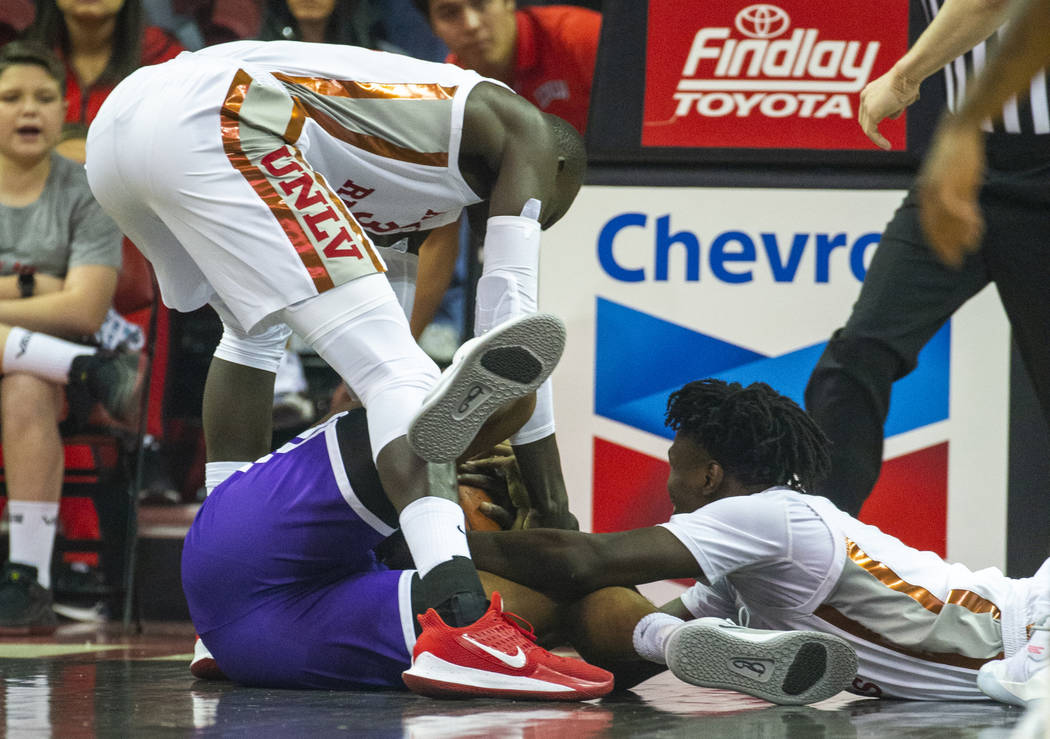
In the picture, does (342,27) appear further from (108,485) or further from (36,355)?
(108,485)

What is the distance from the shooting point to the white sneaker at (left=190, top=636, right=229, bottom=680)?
260cm

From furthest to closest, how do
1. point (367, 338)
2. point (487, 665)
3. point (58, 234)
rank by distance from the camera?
point (58, 234) → point (367, 338) → point (487, 665)

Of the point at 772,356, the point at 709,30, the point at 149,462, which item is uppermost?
the point at 709,30

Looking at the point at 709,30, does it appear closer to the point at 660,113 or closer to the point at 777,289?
the point at 660,113

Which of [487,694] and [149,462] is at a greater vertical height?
[149,462]

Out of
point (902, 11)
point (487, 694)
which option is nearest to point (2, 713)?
point (487, 694)

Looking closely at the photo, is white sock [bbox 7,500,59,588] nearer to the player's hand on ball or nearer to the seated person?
the seated person

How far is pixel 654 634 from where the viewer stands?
2297mm

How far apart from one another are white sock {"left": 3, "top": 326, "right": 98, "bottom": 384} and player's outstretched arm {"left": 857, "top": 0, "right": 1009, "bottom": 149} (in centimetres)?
256

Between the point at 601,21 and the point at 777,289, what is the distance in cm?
97

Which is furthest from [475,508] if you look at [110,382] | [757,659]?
[110,382]

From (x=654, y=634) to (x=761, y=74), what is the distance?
225 centimetres

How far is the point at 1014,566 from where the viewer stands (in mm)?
3906

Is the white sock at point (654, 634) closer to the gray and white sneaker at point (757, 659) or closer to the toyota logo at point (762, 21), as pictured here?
the gray and white sneaker at point (757, 659)
